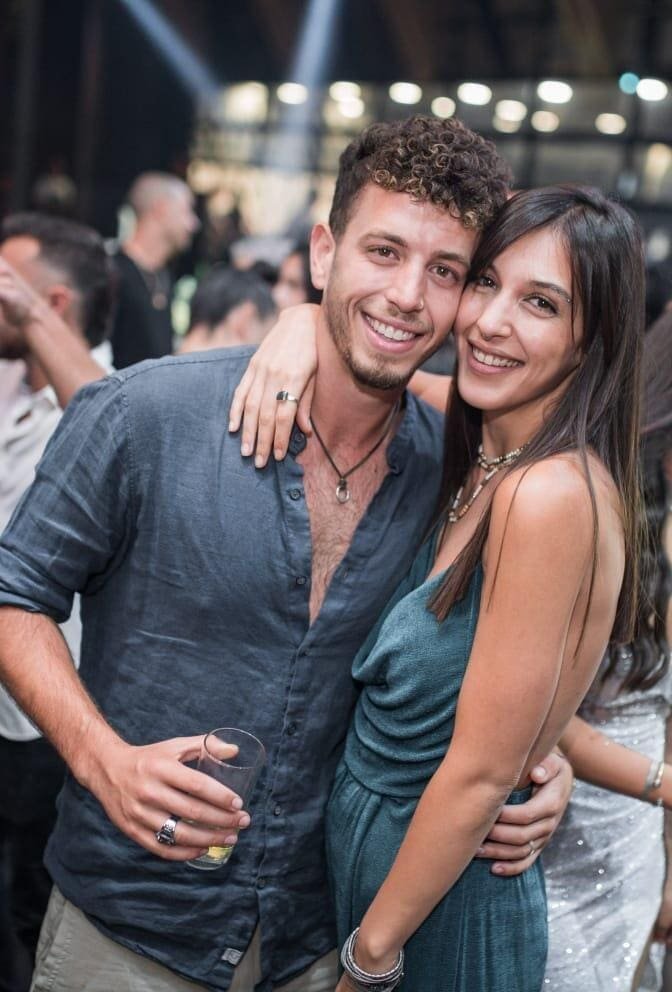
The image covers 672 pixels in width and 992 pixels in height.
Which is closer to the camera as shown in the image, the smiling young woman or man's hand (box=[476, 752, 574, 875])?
the smiling young woman

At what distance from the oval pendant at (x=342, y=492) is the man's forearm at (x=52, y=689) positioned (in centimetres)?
49

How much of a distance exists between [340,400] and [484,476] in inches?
10.5

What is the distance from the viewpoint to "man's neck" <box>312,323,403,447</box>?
1.81 meters

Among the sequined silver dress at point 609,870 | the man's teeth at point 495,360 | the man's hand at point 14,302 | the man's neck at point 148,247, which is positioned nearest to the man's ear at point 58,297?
the man's hand at point 14,302

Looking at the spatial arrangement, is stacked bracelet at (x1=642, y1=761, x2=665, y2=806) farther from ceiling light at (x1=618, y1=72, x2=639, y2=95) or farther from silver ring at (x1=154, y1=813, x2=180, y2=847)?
ceiling light at (x1=618, y1=72, x2=639, y2=95)

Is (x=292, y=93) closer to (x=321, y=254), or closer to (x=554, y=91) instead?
(x=554, y=91)

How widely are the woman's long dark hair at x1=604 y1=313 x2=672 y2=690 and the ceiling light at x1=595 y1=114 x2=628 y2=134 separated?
7566 mm

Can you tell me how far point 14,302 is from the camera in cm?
258

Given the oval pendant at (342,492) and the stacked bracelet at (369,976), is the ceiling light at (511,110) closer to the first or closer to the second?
the oval pendant at (342,492)

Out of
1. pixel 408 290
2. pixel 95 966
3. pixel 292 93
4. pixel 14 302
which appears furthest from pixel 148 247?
pixel 292 93

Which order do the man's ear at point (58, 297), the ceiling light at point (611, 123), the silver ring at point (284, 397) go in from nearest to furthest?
the silver ring at point (284, 397) → the man's ear at point (58, 297) → the ceiling light at point (611, 123)

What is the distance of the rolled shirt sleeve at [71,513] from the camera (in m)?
1.60

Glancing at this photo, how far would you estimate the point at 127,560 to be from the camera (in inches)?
66.3

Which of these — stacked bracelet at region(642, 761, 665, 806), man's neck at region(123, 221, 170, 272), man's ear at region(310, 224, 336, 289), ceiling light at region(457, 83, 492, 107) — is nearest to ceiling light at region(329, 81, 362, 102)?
ceiling light at region(457, 83, 492, 107)
